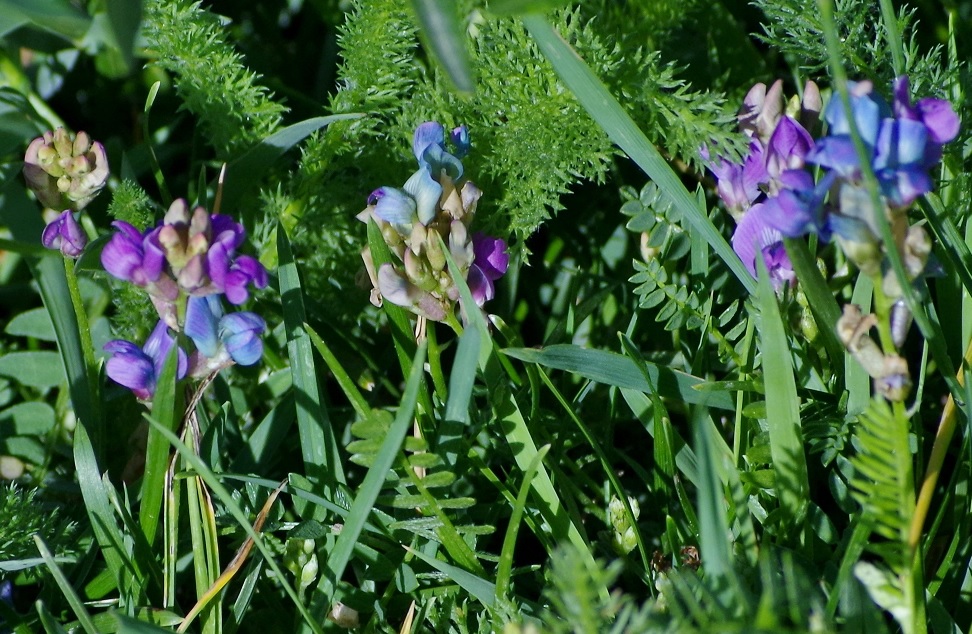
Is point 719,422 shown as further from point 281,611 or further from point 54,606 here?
point 54,606

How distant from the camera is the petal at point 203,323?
1.02 meters

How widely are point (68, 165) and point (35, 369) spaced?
0.37 metres

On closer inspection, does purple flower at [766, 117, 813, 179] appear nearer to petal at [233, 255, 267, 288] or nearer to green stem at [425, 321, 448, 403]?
green stem at [425, 321, 448, 403]

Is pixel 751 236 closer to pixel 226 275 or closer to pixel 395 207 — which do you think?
pixel 395 207

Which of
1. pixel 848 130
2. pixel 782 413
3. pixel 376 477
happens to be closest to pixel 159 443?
pixel 376 477

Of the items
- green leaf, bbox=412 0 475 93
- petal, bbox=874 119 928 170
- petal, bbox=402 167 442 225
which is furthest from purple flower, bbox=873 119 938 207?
petal, bbox=402 167 442 225

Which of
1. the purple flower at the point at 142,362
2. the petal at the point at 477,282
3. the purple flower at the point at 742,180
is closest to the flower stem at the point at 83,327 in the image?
the purple flower at the point at 142,362

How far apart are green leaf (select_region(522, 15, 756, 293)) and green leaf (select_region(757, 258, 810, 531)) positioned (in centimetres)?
14

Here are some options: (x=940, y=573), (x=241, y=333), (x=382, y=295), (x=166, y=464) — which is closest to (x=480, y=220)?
(x=382, y=295)

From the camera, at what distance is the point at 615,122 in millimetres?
1032

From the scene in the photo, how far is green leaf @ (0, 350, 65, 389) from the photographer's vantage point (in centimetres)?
137

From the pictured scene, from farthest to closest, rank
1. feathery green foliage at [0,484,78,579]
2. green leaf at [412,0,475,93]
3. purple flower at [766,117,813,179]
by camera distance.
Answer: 1. feathery green foliage at [0,484,78,579]
2. purple flower at [766,117,813,179]
3. green leaf at [412,0,475,93]

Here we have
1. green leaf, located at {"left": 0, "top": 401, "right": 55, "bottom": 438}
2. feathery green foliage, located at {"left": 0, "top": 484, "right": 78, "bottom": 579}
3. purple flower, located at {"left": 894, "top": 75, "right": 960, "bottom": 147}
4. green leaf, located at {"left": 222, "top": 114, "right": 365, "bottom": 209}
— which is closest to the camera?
purple flower, located at {"left": 894, "top": 75, "right": 960, "bottom": 147}

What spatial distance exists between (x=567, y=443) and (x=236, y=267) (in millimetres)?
Answer: 453
